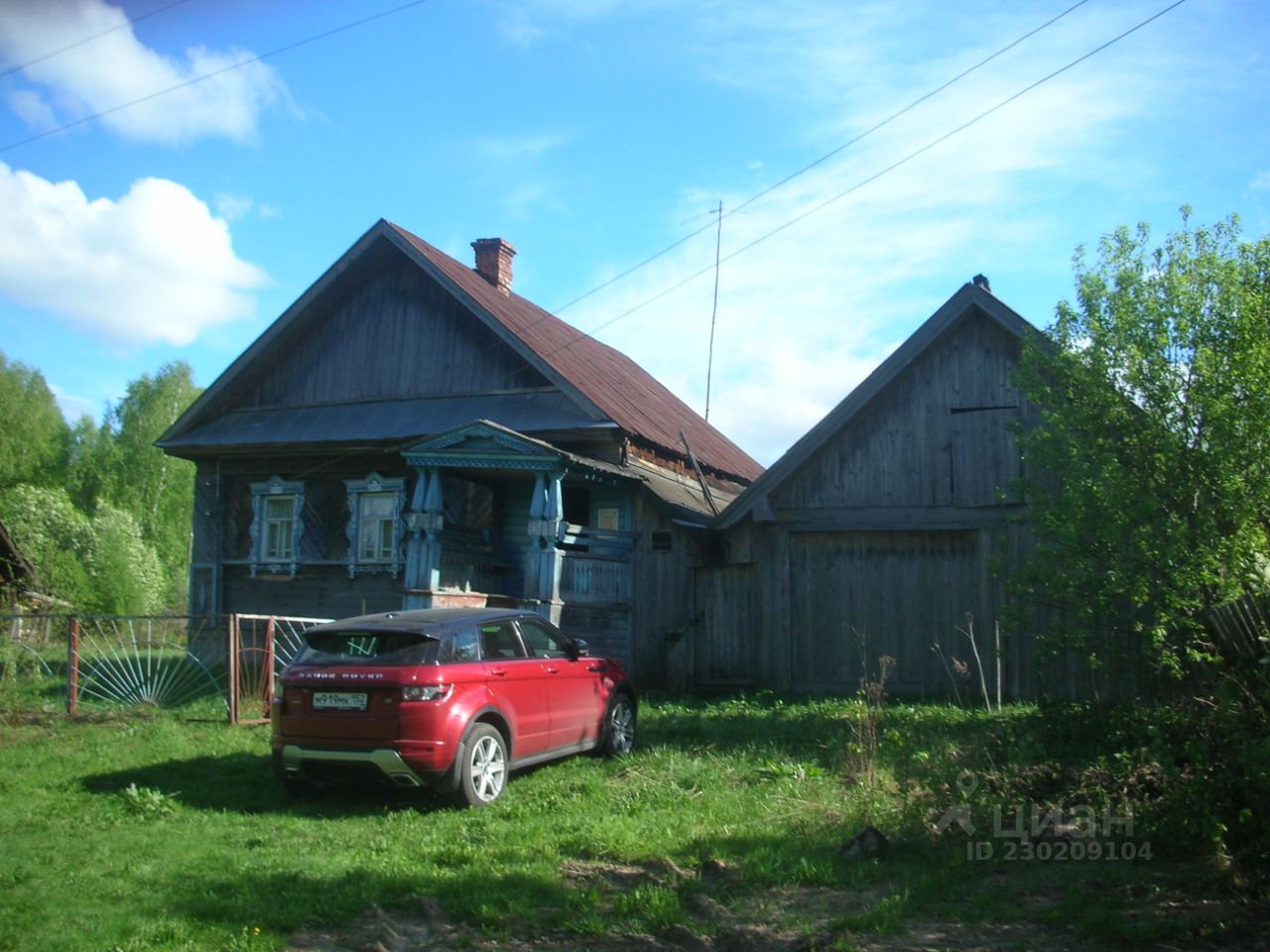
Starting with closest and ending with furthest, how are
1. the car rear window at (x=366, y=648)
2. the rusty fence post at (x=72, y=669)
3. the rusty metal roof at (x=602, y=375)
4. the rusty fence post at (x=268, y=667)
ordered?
1. the car rear window at (x=366, y=648)
2. the rusty fence post at (x=268, y=667)
3. the rusty fence post at (x=72, y=669)
4. the rusty metal roof at (x=602, y=375)

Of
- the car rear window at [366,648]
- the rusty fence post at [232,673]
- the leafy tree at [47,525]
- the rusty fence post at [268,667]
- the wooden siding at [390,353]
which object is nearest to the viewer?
the car rear window at [366,648]

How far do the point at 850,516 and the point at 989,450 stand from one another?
78.7 inches

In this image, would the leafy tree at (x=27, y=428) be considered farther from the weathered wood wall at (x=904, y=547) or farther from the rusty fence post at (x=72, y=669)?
the weathered wood wall at (x=904, y=547)

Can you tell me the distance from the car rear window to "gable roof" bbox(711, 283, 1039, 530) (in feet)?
23.9

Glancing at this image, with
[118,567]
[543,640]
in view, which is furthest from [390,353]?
[118,567]

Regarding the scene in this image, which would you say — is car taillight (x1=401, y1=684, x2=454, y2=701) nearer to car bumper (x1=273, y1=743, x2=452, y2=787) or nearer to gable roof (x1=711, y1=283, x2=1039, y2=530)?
car bumper (x1=273, y1=743, x2=452, y2=787)

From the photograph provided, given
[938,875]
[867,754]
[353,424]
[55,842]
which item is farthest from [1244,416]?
[353,424]

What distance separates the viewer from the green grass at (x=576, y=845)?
588 cm

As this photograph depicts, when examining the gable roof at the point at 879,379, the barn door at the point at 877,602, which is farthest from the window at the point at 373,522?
the barn door at the point at 877,602

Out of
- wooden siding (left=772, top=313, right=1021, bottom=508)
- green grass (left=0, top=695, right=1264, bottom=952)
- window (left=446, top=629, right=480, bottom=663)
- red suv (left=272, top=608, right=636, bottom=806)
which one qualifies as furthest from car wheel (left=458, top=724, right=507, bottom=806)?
wooden siding (left=772, top=313, right=1021, bottom=508)

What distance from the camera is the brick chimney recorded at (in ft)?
73.0

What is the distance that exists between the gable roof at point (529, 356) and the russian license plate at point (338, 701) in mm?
8702

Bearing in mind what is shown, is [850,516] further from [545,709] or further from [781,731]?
[545,709]

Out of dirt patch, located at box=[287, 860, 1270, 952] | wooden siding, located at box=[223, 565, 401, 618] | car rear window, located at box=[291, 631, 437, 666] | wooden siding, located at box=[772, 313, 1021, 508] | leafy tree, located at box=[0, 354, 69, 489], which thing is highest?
leafy tree, located at box=[0, 354, 69, 489]
